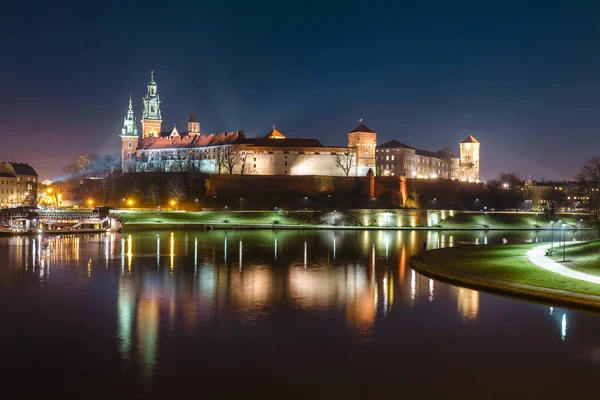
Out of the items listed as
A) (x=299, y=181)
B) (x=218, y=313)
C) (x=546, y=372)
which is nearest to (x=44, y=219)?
(x=299, y=181)

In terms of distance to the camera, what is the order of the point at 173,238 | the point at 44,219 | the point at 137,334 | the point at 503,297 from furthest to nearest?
1. the point at 44,219
2. the point at 173,238
3. the point at 503,297
4. the point at 137,334

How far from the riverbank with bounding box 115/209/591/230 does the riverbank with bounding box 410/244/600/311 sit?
90.7 ft

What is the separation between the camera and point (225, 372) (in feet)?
35.2

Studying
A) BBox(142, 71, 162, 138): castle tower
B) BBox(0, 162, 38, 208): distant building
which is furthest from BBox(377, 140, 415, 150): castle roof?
BBox(0, 162, 38, 208): distant building

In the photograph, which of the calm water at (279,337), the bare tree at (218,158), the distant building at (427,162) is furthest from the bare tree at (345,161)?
the calm water at (279,337)

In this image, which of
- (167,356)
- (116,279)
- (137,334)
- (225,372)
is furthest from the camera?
(116,279)

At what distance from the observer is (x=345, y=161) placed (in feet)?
254

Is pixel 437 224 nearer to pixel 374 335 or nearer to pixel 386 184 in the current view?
pixel 386 184

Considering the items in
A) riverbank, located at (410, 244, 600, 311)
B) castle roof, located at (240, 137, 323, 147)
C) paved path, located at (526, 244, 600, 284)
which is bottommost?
riverbank, located at (410, 244, 600, 311)

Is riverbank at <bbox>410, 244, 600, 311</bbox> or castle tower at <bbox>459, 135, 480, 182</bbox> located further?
castle tower at <bbox>459, 135, 480, 182</bbox>

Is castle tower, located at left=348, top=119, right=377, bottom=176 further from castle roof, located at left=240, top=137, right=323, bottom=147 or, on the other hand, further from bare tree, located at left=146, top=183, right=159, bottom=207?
bare tree, located at left=146, top=183, right=159, bottom=207

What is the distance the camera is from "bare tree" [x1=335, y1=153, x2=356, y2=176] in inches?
3036

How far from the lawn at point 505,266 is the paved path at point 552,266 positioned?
0.28 m

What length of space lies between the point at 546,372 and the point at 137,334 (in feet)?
26.8
